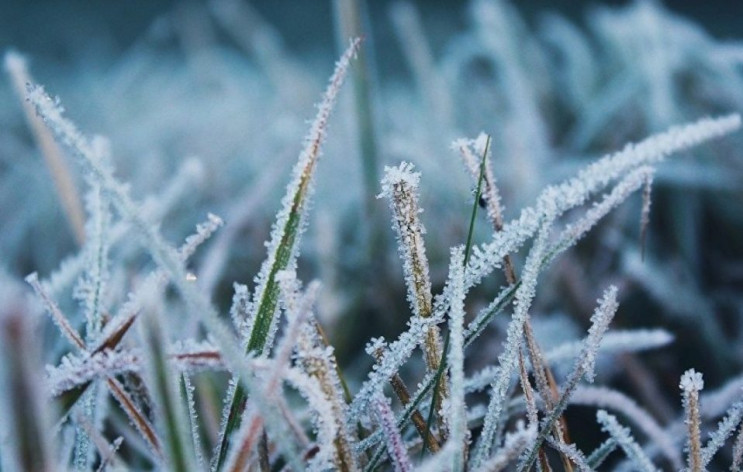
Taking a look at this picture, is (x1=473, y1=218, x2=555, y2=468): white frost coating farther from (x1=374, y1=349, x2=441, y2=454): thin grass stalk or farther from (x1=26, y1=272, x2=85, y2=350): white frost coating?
(x1=26, y1=272, x2=85, y2=350): white frost coating

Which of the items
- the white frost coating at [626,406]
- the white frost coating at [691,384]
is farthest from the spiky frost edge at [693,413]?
the white frost coating at [626,406]

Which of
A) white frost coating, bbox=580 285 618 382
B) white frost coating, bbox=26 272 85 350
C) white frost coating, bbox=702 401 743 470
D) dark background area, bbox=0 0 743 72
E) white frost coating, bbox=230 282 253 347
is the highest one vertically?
dark background area, bbox=0 0 743 72

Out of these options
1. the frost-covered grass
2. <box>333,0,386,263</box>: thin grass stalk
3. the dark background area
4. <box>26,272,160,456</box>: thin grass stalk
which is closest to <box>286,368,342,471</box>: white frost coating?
the frost-covered grass

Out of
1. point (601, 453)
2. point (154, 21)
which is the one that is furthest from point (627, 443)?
point (154, 21)

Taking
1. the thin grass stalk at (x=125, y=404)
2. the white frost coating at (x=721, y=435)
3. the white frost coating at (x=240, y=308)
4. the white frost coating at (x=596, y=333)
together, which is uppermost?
the white frost coating at (x=240, y=308)

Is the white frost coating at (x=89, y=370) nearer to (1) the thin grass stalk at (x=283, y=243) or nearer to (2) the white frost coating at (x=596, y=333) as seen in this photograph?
(1) the thin grass stalk at (x=283, y=243)

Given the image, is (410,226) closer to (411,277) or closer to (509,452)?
(411,277)

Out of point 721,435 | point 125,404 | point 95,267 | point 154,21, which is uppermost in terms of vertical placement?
point 154,21

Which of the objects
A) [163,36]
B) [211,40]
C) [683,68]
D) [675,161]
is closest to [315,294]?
[675,161]
